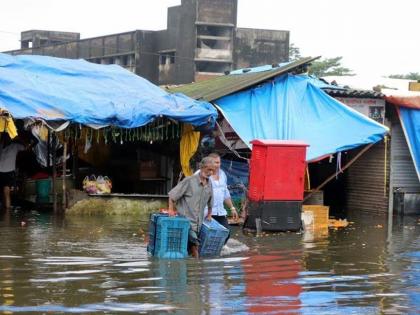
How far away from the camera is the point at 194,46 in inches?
1907

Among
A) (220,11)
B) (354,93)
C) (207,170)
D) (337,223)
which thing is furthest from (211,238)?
(220,11)

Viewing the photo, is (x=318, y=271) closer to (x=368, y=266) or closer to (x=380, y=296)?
(x=368, y=266)

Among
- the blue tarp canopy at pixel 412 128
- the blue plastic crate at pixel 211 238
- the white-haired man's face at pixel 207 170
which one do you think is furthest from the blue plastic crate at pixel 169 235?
the blue tarp canopy at pixel 412 128

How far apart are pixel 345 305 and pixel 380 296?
695 mm

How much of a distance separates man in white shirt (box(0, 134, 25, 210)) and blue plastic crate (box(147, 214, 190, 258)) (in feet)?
25.0

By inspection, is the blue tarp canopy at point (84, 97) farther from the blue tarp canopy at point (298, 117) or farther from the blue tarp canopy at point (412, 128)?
the blue tarp canopy at point (412, 128)

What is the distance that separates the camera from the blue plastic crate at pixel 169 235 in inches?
372

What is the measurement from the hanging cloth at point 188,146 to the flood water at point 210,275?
10.1 ft

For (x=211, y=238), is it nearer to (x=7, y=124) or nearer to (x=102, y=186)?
(x=7, y=124)

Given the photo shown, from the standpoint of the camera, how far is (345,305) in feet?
23.8

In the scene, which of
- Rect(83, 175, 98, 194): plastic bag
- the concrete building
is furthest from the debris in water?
the concrete building

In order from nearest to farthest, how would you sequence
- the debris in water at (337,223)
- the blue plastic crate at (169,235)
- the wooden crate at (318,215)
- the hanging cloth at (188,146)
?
1. the blue plastic crate at (169,235)
2. the wooden crate at (318,215)
3. the debris in water at (337,223)
4. the hanging cloth at (188,146)

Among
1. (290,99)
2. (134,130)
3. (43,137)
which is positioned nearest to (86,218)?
(134,130)

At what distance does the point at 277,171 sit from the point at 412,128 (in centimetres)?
515
